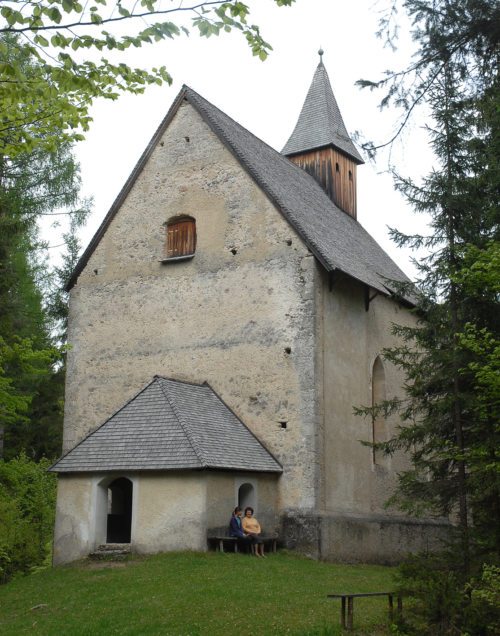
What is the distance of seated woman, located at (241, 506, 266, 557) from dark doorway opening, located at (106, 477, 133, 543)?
4.32 metres

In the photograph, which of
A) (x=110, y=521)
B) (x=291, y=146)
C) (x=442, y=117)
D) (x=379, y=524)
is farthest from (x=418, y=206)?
(x=291, y=146)

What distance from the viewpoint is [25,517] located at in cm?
2453

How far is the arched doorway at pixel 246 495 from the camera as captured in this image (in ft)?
61.1

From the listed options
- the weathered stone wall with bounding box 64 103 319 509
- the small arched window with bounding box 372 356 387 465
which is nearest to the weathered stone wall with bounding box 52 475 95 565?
the weathered stone wall with bounding box 64 103 319 509

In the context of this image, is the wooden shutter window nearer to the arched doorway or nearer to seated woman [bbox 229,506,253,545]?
the arched doorway

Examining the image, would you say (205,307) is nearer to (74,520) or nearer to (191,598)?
(74,520)

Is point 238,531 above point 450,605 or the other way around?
above

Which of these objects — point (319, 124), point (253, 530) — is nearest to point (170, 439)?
point (253, 530)

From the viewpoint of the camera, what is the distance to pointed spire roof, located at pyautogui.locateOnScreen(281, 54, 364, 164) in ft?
97.6

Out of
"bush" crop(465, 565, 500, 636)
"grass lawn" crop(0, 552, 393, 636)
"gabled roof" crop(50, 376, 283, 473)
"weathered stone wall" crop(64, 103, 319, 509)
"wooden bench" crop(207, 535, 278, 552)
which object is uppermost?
"weathered stone wall" crop(64, 103, 319, 509)

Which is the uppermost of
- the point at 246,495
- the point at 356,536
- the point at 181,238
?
the point at 181,238

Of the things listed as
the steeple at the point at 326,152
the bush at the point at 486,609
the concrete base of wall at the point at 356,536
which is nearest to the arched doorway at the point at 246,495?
the concrete base of wall at the point at 356,536

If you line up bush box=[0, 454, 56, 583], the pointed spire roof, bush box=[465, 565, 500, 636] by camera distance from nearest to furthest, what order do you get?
bush box=[465, 565, 500, 636]
bush box=[0, 454, 56, 583]
the pointed spire roof

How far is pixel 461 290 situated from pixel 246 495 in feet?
23.6
